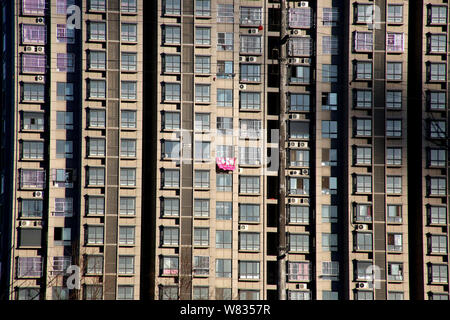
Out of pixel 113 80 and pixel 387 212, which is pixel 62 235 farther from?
pixel 387 212

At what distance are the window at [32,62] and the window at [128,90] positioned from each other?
7.19m

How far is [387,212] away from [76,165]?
26400 millimetres

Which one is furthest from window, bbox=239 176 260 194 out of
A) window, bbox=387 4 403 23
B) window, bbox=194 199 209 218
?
window, bbox=387 4 403 23

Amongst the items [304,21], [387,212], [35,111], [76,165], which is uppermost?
[304,21]

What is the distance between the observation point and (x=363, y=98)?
5406 cm

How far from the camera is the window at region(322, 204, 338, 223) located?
2131 inches

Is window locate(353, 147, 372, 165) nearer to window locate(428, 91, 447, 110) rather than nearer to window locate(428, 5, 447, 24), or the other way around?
window locate(428, 91, 447, 110)

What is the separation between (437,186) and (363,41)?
13730mm

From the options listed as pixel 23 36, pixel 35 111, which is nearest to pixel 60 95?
pixel 35 111

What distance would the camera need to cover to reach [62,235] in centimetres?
5297

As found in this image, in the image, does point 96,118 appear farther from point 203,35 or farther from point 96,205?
point 203,35

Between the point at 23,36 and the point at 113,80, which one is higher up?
the point at 23,36

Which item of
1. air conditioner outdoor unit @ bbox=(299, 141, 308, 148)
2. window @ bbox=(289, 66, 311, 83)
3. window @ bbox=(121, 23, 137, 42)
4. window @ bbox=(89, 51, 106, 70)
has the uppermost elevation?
window @ bbox=(121, 23, 137, 42)

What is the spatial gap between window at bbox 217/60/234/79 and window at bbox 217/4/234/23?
3.51 meters
